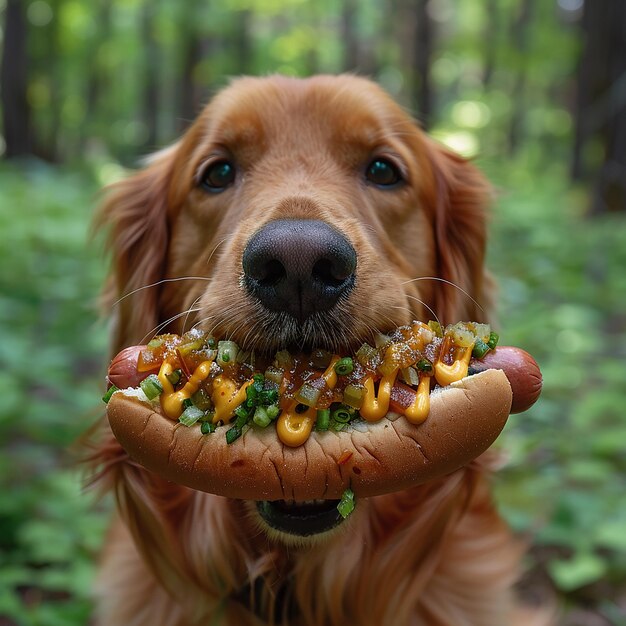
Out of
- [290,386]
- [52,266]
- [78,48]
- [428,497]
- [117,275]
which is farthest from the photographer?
[78,48]

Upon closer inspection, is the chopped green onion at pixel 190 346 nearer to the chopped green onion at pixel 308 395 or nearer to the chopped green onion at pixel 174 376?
the chopped green onion at pixel 174 376

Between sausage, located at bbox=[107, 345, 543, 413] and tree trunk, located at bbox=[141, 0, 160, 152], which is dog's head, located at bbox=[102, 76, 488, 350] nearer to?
sausage, located at bbox=[107, 345, 543, 413]

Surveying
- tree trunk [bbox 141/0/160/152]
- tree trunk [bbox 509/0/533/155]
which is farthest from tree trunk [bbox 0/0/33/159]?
tree trunk [bbox 509/0/533/155]

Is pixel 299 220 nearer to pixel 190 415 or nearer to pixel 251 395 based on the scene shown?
pixel 251 395

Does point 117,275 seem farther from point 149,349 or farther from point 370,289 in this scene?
point 370,289

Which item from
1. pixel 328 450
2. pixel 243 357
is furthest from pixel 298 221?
pixel 328 450

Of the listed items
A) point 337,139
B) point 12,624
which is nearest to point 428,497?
point 337,139
